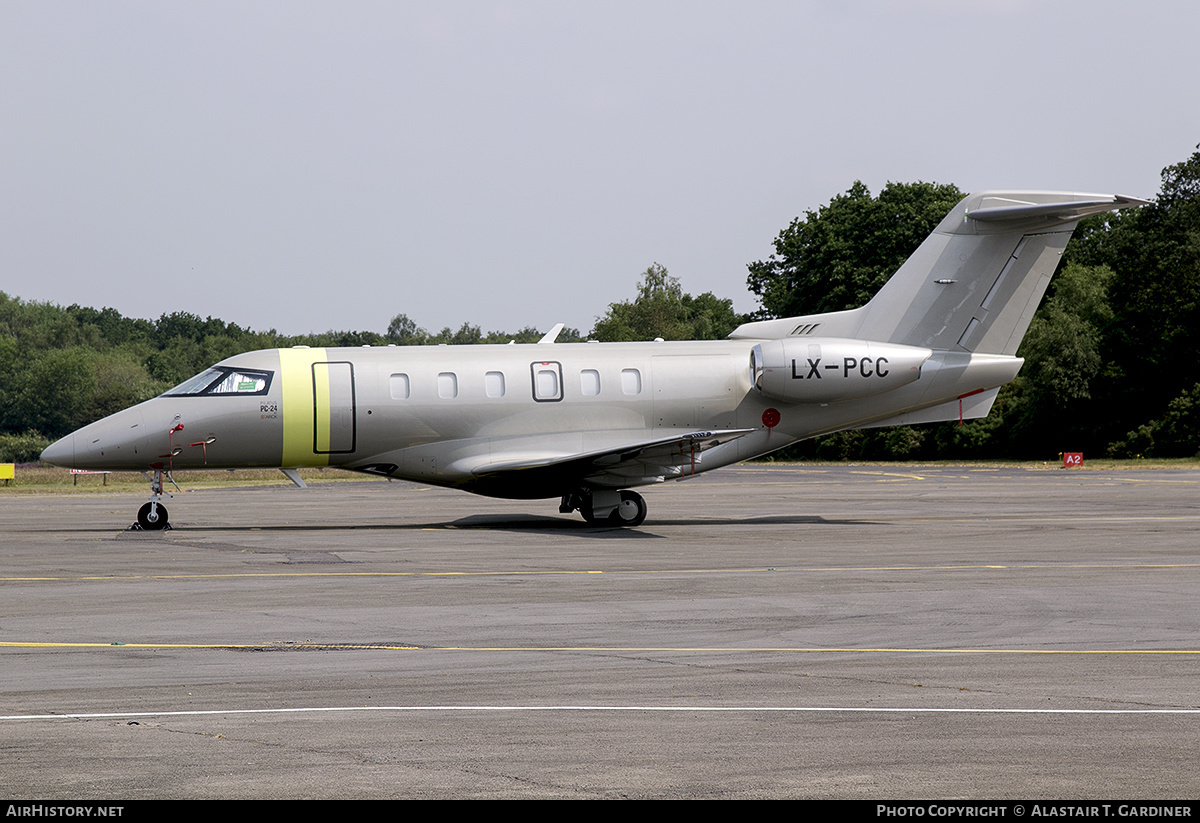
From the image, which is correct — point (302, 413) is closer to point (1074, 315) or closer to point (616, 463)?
point (616, 463)

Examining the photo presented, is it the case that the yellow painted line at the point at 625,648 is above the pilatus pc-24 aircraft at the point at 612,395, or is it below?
below

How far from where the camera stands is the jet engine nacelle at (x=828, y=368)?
25.1 m

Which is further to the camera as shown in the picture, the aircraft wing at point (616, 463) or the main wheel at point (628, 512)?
the main wheel at point (628, 512)

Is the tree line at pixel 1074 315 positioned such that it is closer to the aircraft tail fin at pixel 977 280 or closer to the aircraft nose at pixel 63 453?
the aircraft tail fin at pixel 977 280

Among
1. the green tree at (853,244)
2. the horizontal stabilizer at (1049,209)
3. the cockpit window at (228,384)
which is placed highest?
the green tree at (853,244)

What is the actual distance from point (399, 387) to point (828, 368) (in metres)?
8.85

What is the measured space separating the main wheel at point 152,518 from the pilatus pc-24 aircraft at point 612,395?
38 millimetres

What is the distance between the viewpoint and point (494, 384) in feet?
81.9

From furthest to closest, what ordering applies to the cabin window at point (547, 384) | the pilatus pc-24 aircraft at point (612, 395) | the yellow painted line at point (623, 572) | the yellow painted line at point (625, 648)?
the cabin window at point (547, 384) < the pilatus pc-24 aircraft at point (612, 395) < the yellow painted line at point (623, 572) < the yellow painted line at point (625, 648)

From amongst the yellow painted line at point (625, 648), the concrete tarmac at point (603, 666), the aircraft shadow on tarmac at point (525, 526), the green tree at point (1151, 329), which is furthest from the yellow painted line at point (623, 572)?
the green tree at point (1151, 329)

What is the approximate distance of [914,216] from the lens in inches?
3076

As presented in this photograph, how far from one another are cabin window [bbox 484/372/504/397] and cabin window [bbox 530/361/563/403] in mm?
678

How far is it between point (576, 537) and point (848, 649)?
12.1 meters

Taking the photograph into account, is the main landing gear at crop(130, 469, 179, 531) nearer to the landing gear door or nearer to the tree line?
the landing gear door
